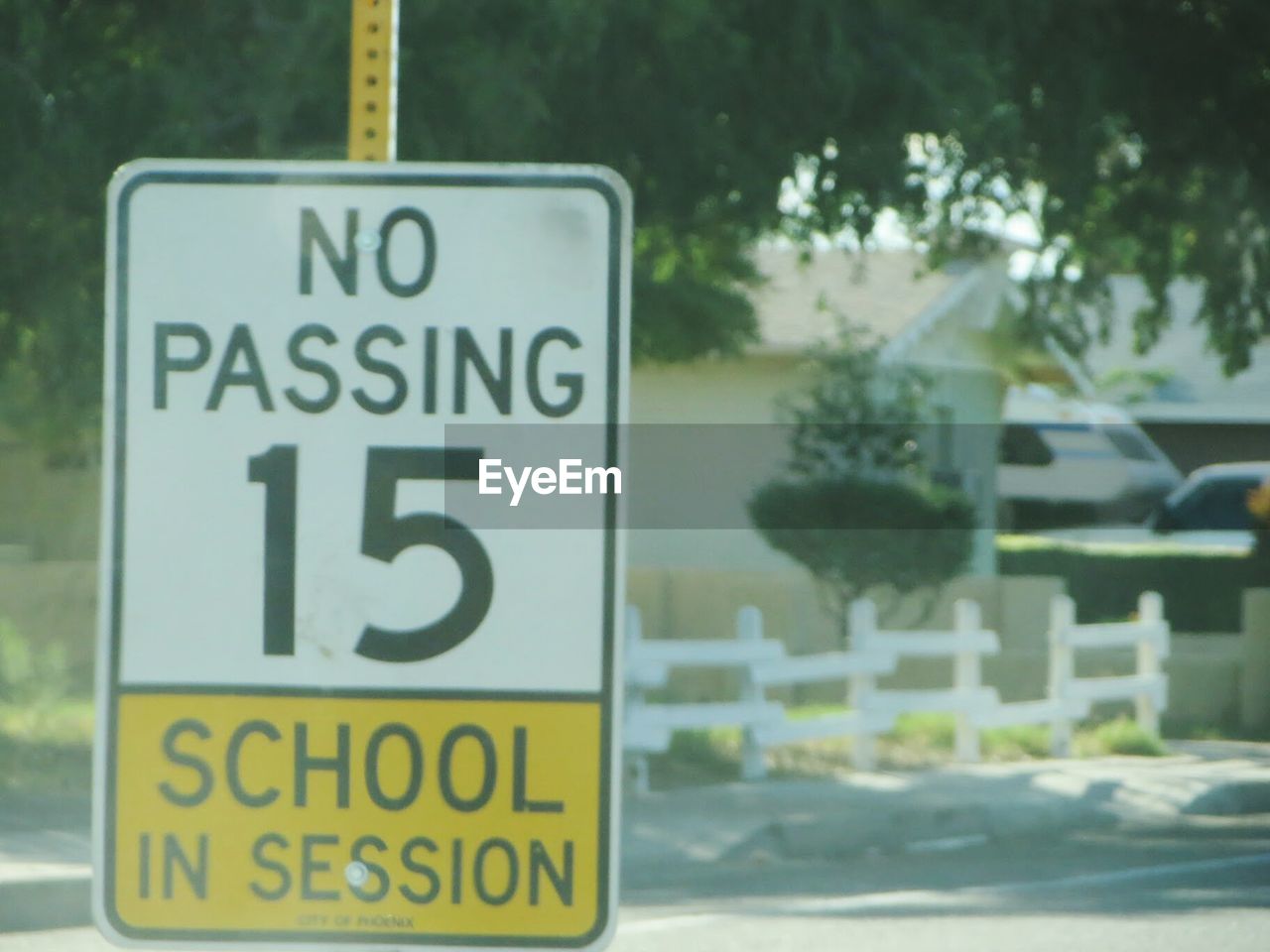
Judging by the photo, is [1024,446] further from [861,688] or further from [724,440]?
[861,688]

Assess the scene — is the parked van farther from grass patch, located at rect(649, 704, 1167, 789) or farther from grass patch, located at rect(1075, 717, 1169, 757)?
grass patch, located at rect(1075, 717, 1169, 757)

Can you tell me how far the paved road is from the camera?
7273mm

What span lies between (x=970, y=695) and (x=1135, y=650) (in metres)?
4.60

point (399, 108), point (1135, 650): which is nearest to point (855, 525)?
point (1135, 650)

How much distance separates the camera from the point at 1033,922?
7.73 metres

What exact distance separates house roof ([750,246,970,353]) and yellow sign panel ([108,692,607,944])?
19.0 metres

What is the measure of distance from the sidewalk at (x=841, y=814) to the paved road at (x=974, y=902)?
16 cm

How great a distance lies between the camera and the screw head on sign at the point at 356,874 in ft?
7.75

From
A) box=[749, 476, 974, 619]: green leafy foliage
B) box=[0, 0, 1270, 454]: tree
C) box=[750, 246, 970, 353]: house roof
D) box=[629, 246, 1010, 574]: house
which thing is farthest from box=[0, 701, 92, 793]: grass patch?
box=[750, 246, 970, 353]: house roof

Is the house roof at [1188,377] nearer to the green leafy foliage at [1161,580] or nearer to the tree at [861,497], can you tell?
the green leafy foliage at [1161,580]

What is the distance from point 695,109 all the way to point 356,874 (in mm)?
8742

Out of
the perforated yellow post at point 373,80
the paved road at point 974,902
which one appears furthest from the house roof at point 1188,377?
the perforated yellow post at point 373,80

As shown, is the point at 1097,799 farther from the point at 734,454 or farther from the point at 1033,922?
the point at 734,454

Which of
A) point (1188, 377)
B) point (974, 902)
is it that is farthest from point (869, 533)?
point (1188, 377)
